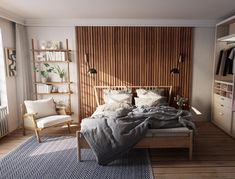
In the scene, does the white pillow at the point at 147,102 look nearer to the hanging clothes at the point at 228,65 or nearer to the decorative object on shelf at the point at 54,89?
the hanging clothes at the point at 228,65

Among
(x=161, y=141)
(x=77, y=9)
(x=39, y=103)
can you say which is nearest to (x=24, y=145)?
(x=39, y=103)

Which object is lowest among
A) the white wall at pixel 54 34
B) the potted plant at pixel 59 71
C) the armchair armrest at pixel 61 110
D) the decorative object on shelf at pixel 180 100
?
the armchair armrest at pixel 61 110

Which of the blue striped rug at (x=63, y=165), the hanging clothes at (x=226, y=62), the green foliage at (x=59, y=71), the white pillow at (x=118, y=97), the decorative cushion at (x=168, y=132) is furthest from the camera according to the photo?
the green foliage at (x=59, y=71)

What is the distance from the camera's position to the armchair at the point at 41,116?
12.4 ft

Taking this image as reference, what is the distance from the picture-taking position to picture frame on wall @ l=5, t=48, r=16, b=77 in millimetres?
4121

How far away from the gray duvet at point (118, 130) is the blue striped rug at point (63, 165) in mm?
203

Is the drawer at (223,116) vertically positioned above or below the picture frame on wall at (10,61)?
below

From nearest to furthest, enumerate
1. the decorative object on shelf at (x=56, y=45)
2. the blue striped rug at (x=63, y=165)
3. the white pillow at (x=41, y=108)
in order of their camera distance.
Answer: the blue striped rug at (x=63, y=165), the white pillow at (x=41, y=108), the decorative object on shelf at (x=56, y=45)

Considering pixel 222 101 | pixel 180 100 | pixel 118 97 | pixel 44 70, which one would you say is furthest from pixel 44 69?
pixel 222 101

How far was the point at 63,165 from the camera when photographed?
291 centimetres

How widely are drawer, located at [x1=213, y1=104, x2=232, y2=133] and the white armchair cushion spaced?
3.38 meters

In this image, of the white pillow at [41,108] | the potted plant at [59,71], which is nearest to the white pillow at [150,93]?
the potted plant at [59,71]

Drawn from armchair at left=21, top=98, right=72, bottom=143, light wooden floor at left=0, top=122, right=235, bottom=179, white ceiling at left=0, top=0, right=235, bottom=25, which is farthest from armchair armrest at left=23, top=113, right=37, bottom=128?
white ceiling at left=0, top=0, right=235, bottom=25

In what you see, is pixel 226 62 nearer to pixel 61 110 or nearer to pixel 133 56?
pixel 133 56
